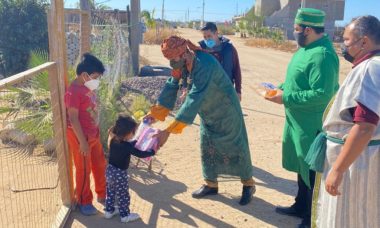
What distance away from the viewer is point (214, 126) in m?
4.66

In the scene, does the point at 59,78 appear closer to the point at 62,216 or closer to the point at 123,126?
the point at 123,126

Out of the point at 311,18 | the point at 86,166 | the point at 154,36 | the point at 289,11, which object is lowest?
the point at 86,166

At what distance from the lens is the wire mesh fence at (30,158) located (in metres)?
4.43

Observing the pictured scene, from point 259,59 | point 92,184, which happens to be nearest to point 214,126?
point 92,184

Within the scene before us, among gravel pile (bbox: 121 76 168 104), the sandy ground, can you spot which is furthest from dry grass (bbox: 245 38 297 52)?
the sandy ground

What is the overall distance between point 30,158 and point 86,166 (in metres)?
1.92

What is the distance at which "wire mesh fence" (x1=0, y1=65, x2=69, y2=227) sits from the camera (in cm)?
443

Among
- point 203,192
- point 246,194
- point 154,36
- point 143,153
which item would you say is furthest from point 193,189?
point 154,36

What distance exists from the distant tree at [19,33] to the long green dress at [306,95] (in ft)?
31.9

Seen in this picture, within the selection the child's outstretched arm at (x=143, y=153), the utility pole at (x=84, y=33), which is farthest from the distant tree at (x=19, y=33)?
the child's outstretched arm at (x=143, y=153)

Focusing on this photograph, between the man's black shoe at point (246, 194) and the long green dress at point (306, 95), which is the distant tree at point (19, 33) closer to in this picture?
the man's black shoe at point (246, 194)

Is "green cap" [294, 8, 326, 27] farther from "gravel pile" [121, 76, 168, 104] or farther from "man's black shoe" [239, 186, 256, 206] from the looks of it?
"gravel pile" [121, 76, 168, 104]

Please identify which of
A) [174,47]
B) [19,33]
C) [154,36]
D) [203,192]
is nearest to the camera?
[174,47]

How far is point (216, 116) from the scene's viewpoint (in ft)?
15.0
